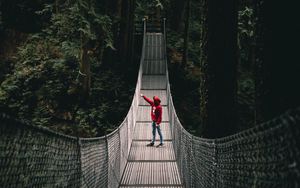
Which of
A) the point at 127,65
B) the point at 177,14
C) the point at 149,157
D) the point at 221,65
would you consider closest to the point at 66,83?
the point at 127,65

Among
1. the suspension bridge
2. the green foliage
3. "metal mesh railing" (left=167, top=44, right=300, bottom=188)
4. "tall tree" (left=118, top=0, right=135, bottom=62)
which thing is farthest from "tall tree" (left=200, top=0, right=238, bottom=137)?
"tall tree" (left=118, top=0, right=135, bottom=62)

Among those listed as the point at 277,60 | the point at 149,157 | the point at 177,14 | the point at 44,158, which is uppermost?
the point at 177,14

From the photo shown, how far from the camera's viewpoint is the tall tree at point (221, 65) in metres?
3.77

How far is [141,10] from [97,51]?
518 cm

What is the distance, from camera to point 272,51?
2.12 meters

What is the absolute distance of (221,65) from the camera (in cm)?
377

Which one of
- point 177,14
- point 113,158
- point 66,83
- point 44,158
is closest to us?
point 44,158

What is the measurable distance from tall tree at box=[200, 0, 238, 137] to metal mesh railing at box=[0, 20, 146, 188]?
142 centimetres

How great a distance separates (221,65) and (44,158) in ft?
8.13

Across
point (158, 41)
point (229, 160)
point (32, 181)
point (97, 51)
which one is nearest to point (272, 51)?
point (229, 160)

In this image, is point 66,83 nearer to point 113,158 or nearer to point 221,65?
point 113,158

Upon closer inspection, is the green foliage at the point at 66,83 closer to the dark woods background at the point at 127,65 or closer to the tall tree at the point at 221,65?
the dark woods background at the point at 127,65

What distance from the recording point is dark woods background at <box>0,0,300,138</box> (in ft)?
7.02

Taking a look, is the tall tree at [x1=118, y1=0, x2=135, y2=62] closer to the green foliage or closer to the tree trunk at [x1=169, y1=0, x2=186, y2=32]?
the green foliage
